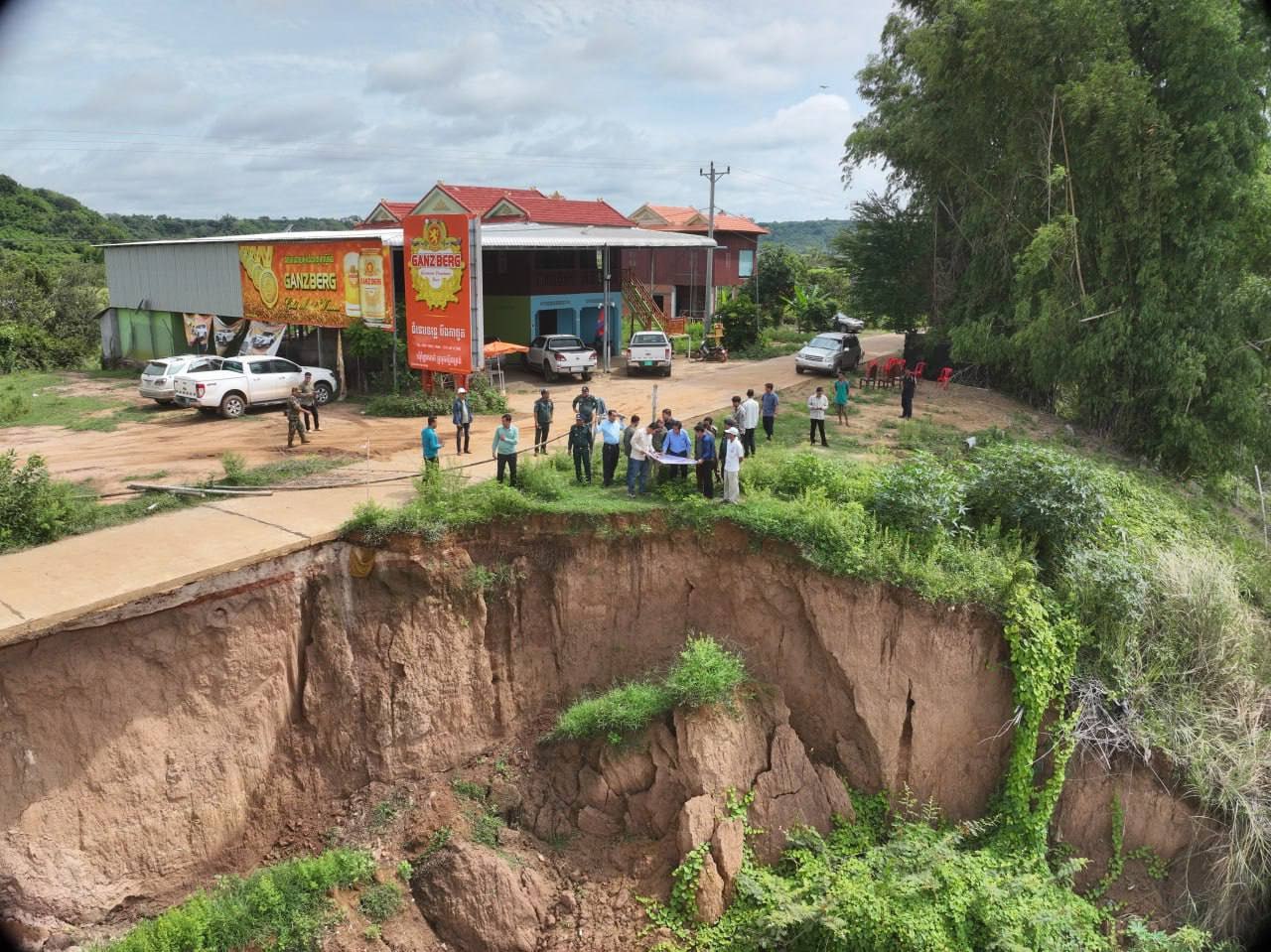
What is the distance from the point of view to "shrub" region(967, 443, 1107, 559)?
44.9ft

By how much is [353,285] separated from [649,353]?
956 centimetres

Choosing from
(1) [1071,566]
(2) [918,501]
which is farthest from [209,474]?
(1) [1071,566]

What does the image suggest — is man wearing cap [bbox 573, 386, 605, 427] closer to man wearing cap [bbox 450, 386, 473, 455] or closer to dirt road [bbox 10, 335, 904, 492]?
man wearing cap [bbox 450, 386, 473, 455]

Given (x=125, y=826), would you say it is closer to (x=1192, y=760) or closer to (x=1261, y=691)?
(x=1192, y=760)

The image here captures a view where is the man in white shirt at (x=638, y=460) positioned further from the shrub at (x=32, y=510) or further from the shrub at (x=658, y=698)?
the shrub at (x=32, y=510)

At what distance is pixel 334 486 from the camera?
15219 mm

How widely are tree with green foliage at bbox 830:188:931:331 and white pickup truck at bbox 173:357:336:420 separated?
63.0 ft

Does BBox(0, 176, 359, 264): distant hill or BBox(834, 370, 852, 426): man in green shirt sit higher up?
BBox(0, 176, 359, 264): distant hill

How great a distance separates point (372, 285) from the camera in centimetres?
2300

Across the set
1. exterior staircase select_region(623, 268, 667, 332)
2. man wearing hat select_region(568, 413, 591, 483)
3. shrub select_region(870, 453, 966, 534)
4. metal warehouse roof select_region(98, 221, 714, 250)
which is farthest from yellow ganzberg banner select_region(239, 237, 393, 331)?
exterior staircase select_region(623, 268, 667, 332)

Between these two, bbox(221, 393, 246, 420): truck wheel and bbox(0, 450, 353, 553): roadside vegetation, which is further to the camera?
bbox(221, 393, 246, 420): truck wheel

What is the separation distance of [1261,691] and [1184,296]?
425 inches

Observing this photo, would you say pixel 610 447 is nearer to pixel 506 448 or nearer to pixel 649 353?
pixel 506 448

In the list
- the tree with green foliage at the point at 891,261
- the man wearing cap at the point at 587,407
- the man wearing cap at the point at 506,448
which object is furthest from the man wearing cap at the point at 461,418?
the tree with green foliage at the point at 891,261
